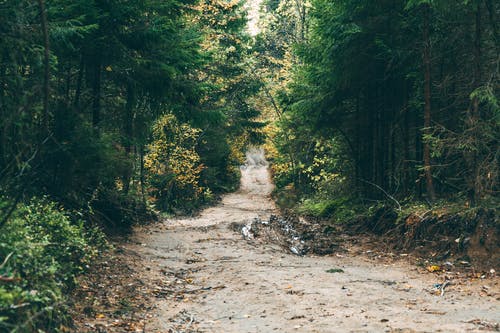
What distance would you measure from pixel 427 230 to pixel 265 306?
6105mm

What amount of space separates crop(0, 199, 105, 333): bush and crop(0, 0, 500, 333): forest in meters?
0.03

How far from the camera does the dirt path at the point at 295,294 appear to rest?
23.9ft

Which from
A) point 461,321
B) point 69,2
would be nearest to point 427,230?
point 461,321

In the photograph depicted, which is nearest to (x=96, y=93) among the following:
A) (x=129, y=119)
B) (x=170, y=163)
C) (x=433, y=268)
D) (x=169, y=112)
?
(x=129, y=119)

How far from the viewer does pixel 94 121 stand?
1327 centimetres

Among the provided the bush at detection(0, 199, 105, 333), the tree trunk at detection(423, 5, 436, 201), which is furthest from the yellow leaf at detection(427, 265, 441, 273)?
the bush at detection(0, 199, 105, 333)

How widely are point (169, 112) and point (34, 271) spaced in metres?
9.85

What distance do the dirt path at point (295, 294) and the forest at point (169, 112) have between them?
6.02 feet

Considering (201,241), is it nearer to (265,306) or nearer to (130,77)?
(130,77)

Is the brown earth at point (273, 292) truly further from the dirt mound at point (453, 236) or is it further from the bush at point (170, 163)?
the bush at point (170, 163)

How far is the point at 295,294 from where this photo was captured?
899 cm

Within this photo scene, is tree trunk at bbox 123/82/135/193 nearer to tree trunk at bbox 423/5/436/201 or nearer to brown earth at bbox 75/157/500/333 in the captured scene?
brown earth at bbox 75/157/500/333

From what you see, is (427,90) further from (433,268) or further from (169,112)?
(169,112)

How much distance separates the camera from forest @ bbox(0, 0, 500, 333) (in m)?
7.55
